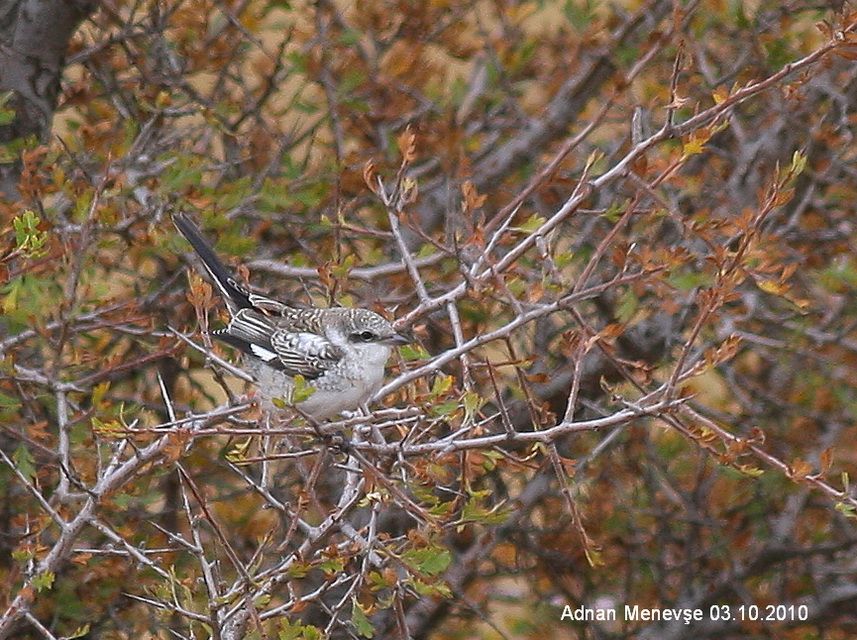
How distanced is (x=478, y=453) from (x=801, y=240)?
3.05m

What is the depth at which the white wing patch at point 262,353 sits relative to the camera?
13.3 feet

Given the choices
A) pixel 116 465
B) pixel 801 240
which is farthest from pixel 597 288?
pixel 801 240

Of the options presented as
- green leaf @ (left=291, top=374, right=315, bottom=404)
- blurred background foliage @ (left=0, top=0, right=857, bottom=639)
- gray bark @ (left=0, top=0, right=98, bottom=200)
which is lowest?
blurred background foliage @ (left=0, top=0, right=857, bottom=639)

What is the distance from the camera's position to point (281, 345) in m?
4.11

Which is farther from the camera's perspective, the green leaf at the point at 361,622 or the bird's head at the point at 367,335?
the bird's head at the point at 367,335

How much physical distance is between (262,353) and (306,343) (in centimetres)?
14

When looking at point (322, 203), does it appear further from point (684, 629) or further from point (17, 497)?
point (684, 629)

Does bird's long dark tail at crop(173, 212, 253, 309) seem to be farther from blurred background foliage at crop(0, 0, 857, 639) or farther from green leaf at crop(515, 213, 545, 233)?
green leaf at crop(515, 213, 545, 233)

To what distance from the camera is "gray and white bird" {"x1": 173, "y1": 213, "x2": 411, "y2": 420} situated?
377 centimetres

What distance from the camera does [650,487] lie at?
5785 mm

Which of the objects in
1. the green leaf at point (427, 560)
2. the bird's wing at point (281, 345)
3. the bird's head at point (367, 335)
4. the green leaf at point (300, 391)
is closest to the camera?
the green leaf at point (300, 391)

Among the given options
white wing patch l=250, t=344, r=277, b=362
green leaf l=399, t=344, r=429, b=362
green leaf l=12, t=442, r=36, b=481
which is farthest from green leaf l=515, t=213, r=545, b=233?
green leaf l=12, t=442, r=36, b=481

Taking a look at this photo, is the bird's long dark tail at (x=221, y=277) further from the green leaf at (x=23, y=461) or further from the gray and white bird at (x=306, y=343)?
the green leaf at (x=23, y=461)

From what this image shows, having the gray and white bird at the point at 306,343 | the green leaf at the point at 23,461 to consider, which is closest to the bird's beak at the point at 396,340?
the gray and white bird at the point at 306,343
